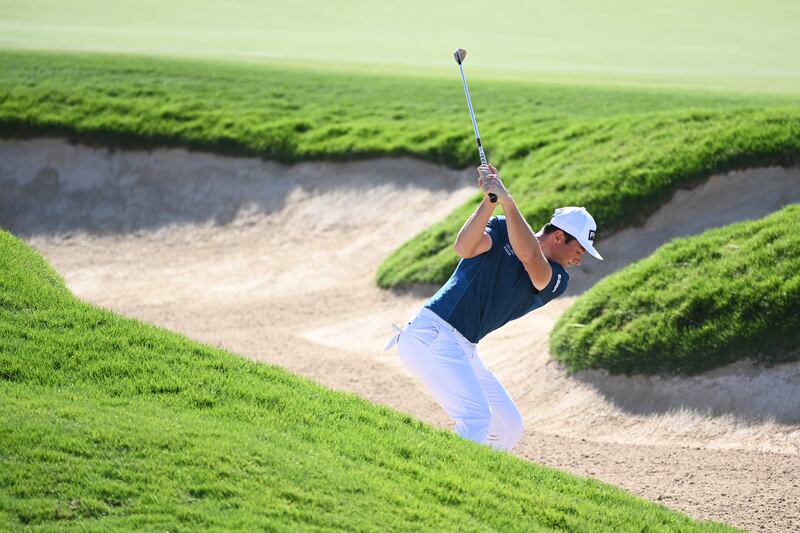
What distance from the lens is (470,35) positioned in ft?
118

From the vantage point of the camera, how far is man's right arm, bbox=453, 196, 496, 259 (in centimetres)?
765

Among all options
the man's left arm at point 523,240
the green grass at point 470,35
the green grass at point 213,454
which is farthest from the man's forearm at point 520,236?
the green grass at point 470,35

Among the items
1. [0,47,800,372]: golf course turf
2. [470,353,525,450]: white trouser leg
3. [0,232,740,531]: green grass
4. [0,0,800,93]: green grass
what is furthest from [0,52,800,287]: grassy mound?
[0,232,740,531]: green grass

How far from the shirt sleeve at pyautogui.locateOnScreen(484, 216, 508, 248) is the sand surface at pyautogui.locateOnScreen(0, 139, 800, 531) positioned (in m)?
3.02

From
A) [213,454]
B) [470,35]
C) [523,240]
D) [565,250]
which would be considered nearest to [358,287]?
[565,250]

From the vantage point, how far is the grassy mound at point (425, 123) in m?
16.4

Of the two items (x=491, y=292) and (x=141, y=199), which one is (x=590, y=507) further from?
(x=141, y=199)

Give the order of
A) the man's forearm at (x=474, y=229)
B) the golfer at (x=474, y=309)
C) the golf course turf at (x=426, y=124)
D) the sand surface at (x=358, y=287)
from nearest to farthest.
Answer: the man's forearm at (x=474, y=229) < the golfer at (x=474, y=309) < the sand surface at (x=358, y=287) < the golf course turf at (x=426, y=124)

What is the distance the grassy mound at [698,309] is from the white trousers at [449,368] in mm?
4457

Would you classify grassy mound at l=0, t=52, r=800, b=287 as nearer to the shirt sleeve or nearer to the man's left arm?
the shirt sleeve

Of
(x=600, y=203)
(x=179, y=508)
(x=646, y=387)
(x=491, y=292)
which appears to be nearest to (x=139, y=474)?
(x=179, y=508)

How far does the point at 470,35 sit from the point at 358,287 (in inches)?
775

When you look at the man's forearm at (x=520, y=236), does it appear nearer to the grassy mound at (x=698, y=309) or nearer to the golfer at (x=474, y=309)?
the golfer at (x=474, y=309)

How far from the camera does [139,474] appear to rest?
6.49 meters
